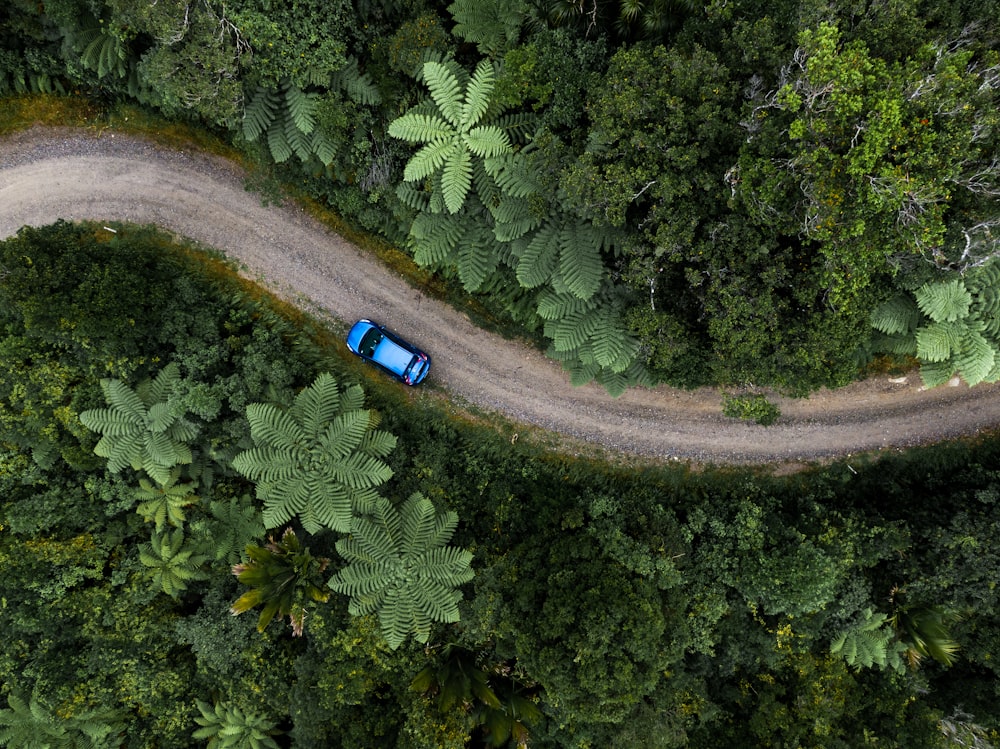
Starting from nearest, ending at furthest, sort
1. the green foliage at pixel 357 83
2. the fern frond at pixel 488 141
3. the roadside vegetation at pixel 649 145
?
the roadside vegetation at pixel 649 145 → the fern frond at pixel 488 141 → the green foliage at pixel 357 83

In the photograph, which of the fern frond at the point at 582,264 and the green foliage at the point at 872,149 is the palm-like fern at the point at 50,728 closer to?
the fern frond at the point at 582,264

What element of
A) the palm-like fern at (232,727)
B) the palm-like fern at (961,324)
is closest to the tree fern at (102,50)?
the palm-like fern at (232,727)

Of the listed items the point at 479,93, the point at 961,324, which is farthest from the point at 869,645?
the point at 479,93

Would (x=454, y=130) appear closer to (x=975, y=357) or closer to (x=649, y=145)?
(x=649, y=145)

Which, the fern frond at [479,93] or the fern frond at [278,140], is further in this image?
the fern frond at [278,140]

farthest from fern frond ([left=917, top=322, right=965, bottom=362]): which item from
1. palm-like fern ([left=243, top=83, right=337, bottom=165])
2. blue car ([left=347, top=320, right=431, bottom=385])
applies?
palm-like fern ([left=243, top=83, right=337, bottom=165])

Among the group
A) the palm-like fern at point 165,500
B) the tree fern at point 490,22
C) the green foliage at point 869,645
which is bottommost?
the palm-like fern at point 165,500

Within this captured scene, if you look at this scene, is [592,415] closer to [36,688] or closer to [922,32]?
[922,32]
